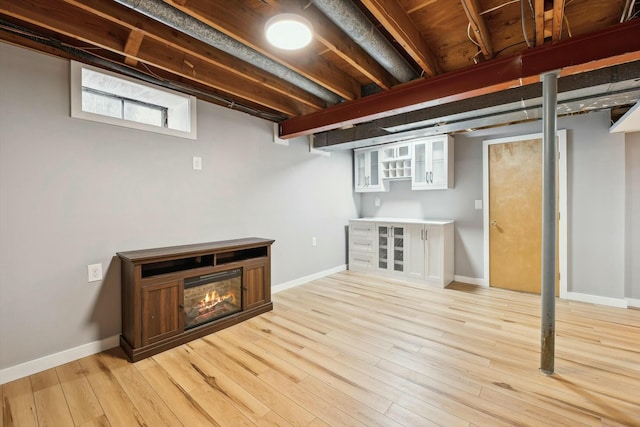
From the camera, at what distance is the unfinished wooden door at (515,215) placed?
3910 millimetres

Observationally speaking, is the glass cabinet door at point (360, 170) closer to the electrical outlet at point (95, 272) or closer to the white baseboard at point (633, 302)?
the white baseboard at point (633, 302)

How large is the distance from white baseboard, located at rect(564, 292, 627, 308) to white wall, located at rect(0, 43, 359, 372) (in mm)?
4340

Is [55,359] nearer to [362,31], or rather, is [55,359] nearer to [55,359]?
[55,359]

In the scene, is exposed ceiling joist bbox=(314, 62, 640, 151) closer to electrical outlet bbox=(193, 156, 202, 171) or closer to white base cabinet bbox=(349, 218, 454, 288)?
white base cabinet bbox=(349, 218, 454, 288)

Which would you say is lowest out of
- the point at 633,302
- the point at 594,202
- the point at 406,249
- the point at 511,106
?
the point at 633,302

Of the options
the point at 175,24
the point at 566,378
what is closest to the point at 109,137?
the point at 175,24

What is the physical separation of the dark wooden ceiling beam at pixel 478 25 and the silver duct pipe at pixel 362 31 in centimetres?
57

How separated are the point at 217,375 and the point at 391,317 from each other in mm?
1898

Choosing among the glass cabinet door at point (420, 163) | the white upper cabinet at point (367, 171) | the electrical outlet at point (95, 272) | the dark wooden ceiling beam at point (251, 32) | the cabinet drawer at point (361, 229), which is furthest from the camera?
the white upper cabinet at point (367, 171)

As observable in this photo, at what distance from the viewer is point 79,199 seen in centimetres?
240

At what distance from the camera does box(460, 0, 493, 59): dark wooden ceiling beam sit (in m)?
1.77

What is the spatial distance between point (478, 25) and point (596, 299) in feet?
12.2

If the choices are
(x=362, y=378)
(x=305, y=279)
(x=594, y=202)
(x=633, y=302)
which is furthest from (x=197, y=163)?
(x=633, y=302)

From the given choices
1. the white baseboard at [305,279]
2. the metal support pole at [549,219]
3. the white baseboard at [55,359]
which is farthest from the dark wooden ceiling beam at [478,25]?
the white baseboard at [55,359]
